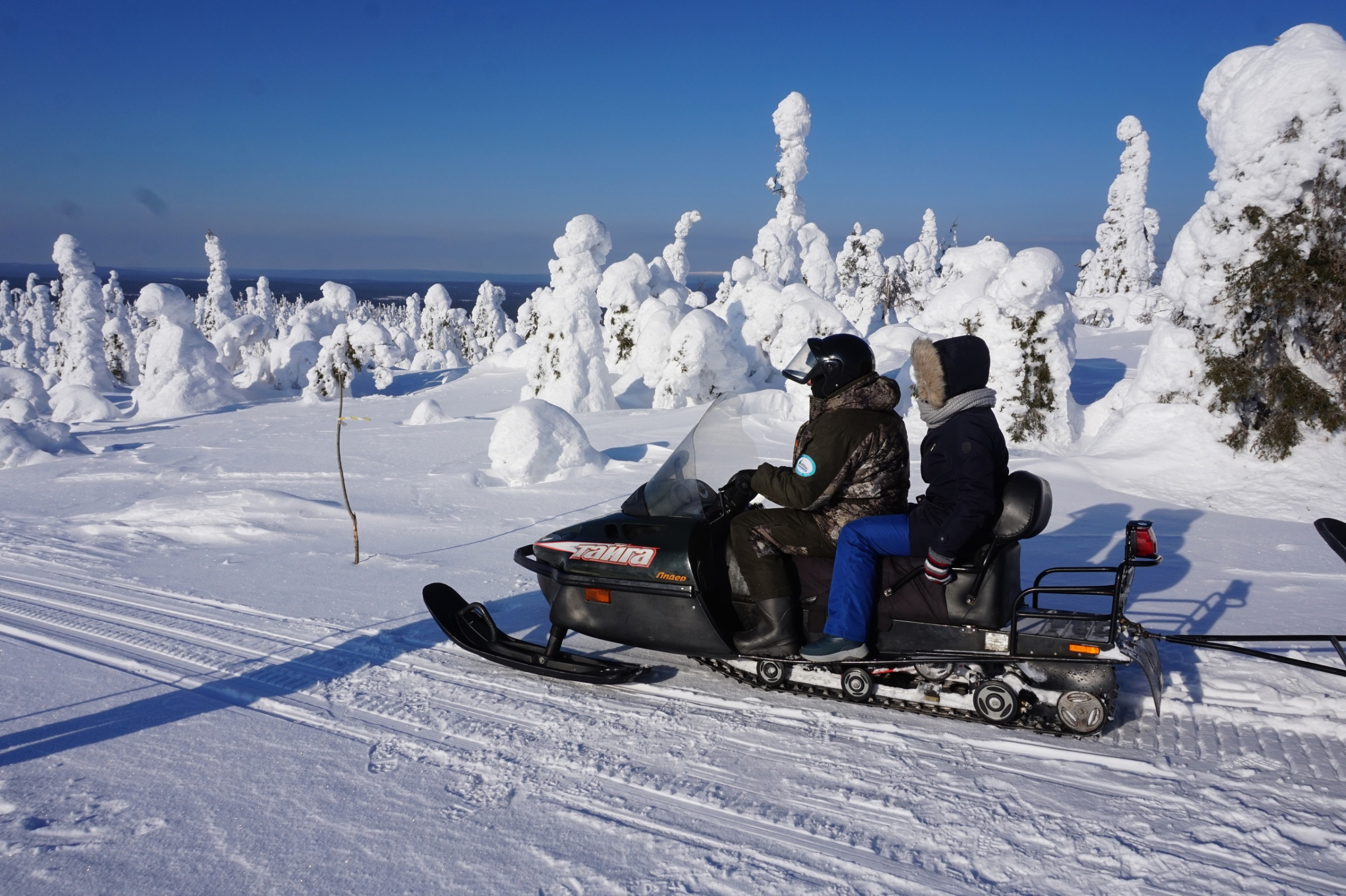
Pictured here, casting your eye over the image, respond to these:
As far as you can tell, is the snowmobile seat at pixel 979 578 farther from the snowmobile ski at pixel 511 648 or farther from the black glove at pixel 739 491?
the snowmobile ski at pixel 511 648

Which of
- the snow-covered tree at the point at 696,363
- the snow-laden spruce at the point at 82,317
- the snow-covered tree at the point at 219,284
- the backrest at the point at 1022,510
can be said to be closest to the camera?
the backrest at the point at 1022,510

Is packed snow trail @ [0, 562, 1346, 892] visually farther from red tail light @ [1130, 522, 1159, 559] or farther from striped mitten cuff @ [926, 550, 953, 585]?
red tail light @ [1130, 522, 1159, 559]

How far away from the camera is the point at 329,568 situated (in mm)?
6676

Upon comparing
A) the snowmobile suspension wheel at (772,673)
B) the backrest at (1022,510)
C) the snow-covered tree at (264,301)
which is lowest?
the snowmobile suspension wheel at (772,673)

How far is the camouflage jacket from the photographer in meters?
3.76

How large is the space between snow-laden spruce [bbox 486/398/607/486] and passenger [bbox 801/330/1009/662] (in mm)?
7331

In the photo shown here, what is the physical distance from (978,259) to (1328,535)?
1758 centimetres

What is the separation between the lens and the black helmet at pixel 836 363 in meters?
3.80

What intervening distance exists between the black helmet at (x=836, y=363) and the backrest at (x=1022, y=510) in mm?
845

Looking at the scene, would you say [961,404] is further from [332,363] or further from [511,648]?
[332,363]

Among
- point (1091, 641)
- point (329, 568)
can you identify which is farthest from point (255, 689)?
point (1091, 641)

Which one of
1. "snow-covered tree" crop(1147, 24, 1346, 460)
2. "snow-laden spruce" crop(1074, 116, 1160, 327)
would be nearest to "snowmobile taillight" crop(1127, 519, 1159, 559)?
"snow-covered tree" crop(1147, 24, 1346, 460)

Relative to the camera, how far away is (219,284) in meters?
49.4

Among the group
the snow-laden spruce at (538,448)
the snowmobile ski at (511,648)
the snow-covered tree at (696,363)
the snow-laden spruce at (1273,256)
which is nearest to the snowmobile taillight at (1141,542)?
the snowmobile ski at (511,648)
